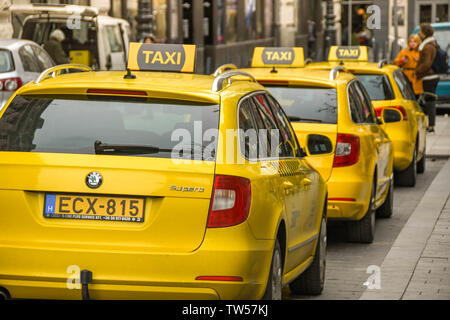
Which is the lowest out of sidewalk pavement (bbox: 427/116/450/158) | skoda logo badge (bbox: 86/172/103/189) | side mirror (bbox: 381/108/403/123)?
sidewalk pavement (bbox: 427/116/450/158)

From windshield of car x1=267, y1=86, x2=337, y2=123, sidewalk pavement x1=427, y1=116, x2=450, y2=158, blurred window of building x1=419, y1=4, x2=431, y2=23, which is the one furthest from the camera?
blurred window of building x1=419, y1=4, x2=431, y2=23

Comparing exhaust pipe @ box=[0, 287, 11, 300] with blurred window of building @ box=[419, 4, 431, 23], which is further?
blurred window of building @ box=[419, 4, 431, 23]

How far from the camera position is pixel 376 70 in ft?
44.9

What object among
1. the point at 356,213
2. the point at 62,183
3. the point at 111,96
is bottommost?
the point at 356,213

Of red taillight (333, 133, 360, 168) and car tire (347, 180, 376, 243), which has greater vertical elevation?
red taillight (333, 133, 360, 168)

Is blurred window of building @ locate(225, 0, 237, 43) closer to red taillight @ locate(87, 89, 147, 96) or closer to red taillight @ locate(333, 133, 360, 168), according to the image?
red taillight @ locate(333, 133, 360, 168)

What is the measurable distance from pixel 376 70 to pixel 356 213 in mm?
4335

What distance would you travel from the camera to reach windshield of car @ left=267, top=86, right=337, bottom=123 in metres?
9.70

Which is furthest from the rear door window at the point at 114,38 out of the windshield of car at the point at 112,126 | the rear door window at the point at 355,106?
the windshield of car at the point at 112,126

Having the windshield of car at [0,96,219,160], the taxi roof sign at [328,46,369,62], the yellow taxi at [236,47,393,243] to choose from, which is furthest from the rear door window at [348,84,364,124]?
the taxi roof sign at [328,46,369,62]

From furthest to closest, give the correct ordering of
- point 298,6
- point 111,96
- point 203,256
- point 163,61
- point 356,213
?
1. point 298,6
2. point 356,213
3. point 163,61
4. point 111,96
5. point 203,256
